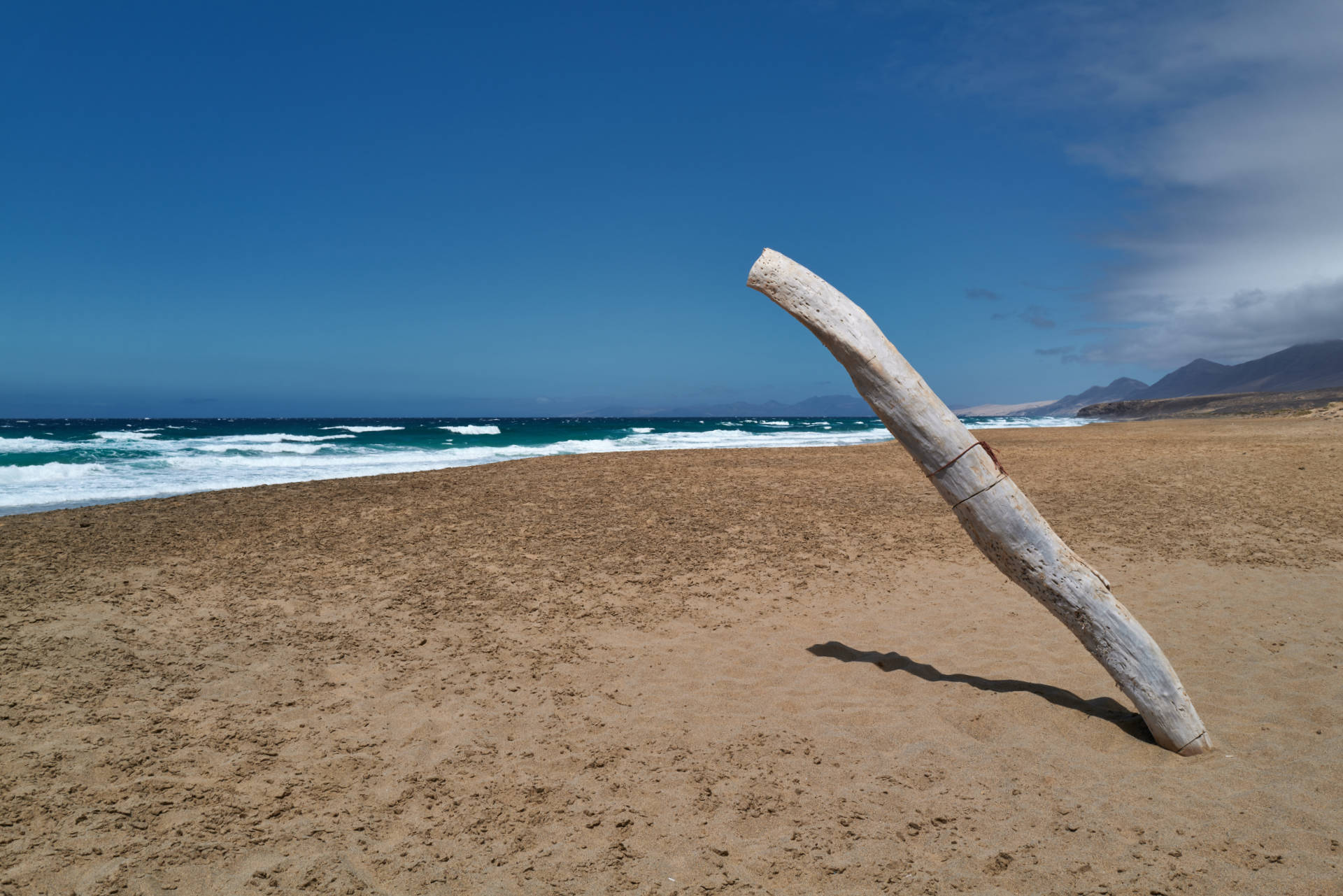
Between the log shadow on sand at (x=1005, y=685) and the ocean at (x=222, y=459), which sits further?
the ocean at (x=222, y=459)

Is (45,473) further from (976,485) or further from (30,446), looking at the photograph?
(976,485)

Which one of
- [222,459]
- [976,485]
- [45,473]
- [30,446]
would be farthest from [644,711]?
[30,446]

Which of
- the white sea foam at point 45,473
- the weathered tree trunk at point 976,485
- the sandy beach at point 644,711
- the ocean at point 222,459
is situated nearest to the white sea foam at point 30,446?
the ocean at point 222,459

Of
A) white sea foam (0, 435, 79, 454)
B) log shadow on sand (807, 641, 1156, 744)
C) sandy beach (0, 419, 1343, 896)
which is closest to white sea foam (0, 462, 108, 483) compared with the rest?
white sea foam (0, 435, 79, 454)

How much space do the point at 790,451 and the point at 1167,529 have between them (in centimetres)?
954

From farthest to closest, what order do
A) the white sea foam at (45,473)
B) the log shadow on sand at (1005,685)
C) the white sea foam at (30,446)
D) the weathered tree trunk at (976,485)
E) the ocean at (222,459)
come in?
1. the white sea foam at (30,446)
2. the white sea foam at (45,473)
3. the ocean at (222,459)
4. the log shadow on sand at (1005,685)
5. the weathered tree trunk at (976,485)

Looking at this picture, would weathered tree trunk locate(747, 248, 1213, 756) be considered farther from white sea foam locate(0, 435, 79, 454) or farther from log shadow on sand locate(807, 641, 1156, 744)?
white sea foam locate(0, 435, 79, 454)

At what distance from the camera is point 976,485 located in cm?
378

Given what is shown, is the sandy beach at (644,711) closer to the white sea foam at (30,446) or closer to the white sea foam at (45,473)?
the white sea foam at (45,473)

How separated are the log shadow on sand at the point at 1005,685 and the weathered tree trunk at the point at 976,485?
27 cm

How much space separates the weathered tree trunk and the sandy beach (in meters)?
0.45

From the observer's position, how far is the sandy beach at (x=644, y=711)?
2.86 metres

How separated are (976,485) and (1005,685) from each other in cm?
168

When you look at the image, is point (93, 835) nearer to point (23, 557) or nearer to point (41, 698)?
point (41, 698)
